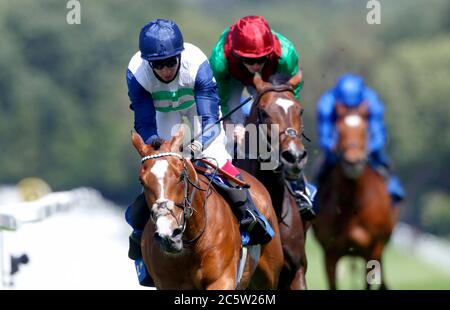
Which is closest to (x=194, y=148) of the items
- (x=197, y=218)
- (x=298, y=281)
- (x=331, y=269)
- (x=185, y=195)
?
(x=197, y=218)

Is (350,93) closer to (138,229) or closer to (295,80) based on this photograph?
(295,80)

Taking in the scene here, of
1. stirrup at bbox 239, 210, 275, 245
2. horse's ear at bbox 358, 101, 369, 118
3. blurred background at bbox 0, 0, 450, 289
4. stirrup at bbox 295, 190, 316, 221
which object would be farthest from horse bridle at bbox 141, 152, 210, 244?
blurred background at bbox 0, 0, 450, 289

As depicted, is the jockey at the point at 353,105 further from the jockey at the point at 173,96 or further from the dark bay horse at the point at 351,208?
the jockey at the point at 173,96

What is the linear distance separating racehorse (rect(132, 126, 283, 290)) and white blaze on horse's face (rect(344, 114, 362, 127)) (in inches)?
156

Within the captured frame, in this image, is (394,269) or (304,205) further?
(394,269)

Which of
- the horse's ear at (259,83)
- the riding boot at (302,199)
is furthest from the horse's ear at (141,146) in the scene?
the riding boot at (302,199)

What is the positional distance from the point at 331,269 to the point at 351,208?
0.66 m

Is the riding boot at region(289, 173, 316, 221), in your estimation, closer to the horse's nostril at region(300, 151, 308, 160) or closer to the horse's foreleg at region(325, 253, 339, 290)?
the horse's nostril at region(300, 151, 308, 160)

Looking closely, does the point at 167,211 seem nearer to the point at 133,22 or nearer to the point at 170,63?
the point at 170,63

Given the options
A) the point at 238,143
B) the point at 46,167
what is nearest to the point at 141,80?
the point at 238,143

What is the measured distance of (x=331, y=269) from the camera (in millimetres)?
10844

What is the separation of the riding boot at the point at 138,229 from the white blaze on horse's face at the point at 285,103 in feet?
4.39

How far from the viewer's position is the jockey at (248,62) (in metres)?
8.36

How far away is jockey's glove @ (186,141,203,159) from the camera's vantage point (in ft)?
23.0
